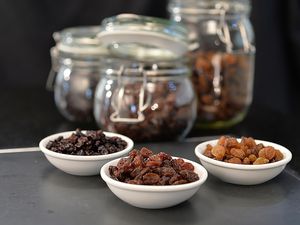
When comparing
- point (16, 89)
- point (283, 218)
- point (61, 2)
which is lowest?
point (16, 89)

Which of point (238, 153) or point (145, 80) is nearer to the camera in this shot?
point (238, 153)

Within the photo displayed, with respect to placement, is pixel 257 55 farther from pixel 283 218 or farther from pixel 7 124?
pixel 283 218

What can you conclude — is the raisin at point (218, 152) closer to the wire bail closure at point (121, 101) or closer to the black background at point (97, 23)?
the wire bail closure at point (121, 101)

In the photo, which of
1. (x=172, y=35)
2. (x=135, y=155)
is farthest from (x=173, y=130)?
(x=135, y=155)

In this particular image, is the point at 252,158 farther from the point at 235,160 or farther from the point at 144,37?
the point at 144,37

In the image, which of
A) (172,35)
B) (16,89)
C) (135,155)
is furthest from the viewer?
(16,89)

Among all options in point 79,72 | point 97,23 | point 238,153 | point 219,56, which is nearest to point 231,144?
point 238,153
